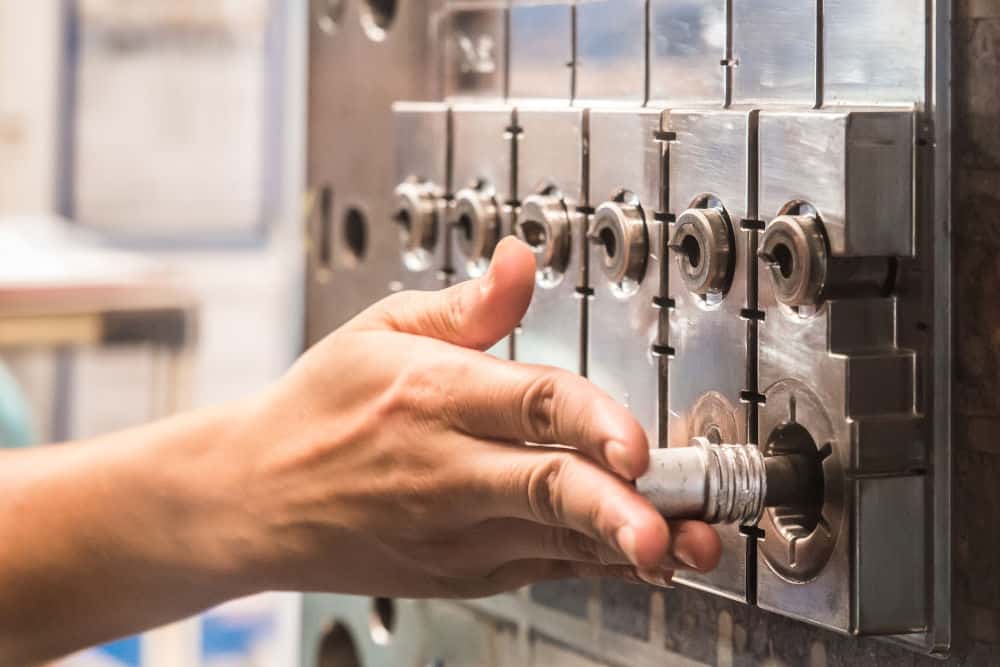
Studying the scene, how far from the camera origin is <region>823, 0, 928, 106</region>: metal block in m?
0.36

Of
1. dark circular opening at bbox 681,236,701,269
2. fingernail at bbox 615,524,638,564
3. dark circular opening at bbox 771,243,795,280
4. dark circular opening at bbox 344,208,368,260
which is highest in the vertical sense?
dark circular opening at bbox 344,208,368,260

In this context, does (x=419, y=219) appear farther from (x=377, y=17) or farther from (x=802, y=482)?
(x=802, y=482)

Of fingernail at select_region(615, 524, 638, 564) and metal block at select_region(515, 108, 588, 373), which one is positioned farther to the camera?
metal block at select_region(515, 108, 588, 373)

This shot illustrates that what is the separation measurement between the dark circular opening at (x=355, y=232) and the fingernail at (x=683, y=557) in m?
0.33

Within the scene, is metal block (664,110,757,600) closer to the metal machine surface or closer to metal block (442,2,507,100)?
the metal machine surface

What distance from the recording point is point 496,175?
1.72 feet

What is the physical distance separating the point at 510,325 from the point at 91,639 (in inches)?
10.5

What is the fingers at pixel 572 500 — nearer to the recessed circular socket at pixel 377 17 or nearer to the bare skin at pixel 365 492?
the bare skin at pixel 365 492

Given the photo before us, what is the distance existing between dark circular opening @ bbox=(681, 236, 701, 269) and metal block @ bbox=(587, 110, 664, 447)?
0.02 m

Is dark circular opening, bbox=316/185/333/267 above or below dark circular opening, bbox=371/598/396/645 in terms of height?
above

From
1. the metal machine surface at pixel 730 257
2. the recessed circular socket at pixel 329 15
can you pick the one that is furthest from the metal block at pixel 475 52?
the recessed circular socket at pixel 329 15

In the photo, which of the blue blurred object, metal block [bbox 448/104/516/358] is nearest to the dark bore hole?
metal block [bbox 448/104/516/358]

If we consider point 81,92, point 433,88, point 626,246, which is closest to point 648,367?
point 626,246

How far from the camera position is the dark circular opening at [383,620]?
64 cm
